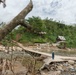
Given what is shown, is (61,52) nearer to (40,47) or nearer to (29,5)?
(40,47)

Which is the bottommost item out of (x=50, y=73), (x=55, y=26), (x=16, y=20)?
(x=50, y=73)

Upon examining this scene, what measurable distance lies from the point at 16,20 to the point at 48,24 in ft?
84.2

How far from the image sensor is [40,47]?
2406 centimetres

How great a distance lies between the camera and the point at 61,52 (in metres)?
24.0

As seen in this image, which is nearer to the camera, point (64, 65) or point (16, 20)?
point (16, 20)

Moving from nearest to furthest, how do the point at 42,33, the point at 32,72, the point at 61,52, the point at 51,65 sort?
the point at 42,33, the point at 32,72, the point at 51,65, the point at 61,52

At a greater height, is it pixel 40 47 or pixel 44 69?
pixel 40 47

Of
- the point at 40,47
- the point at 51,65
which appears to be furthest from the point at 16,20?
the point at 40,47

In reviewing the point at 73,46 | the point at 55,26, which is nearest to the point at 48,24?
the point at 55,26

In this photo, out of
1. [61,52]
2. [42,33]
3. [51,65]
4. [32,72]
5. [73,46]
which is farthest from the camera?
[73,46]

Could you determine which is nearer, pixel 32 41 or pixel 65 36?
pixel 32 41

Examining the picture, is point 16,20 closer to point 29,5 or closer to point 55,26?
point 29,5

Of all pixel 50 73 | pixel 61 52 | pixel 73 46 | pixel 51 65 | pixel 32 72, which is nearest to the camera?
pixel 32 72

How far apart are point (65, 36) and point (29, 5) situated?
25.8 m
